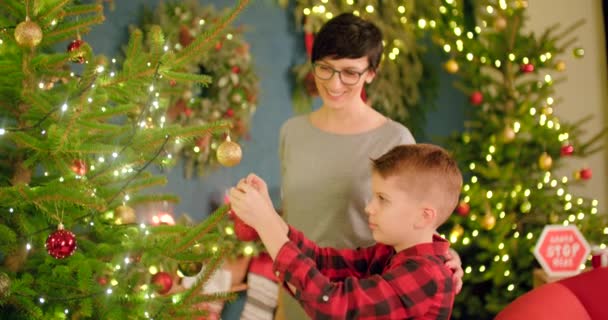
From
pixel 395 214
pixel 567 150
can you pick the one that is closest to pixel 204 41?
pixel 395 214

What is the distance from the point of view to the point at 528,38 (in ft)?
13.0

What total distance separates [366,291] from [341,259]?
1.00ft

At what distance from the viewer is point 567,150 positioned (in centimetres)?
389

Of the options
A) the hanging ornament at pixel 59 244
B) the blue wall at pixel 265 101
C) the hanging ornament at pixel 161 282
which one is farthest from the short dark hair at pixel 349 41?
the blue wall at pixel 265 101

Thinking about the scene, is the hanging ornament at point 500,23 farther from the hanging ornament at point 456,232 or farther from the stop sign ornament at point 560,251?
the stop sign ornament at point 560,251

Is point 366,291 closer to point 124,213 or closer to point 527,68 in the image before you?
point 124,213

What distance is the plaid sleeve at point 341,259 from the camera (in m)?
1.62

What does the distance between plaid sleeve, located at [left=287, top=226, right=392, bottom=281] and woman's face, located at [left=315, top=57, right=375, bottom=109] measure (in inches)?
18.5

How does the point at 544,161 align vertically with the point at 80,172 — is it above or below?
below

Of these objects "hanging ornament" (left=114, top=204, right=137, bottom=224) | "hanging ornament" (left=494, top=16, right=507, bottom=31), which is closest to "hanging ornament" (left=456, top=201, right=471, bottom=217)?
"hanging ornament" (left=494, top=16, right=507, bottom=31)

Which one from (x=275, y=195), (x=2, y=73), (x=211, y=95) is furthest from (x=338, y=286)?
(x=275, y=195)

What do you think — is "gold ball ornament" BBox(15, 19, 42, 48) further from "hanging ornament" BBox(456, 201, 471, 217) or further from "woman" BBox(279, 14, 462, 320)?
"hanging ornament" BBox(456, 201, 471, 217)

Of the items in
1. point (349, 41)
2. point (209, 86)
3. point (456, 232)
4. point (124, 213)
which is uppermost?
point (209, 86)

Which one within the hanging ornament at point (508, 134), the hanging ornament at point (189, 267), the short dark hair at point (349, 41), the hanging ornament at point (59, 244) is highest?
the short dark hair at point (349, 41)
